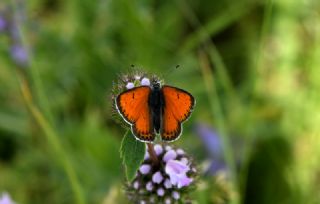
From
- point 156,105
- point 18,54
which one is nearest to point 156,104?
point 156,105

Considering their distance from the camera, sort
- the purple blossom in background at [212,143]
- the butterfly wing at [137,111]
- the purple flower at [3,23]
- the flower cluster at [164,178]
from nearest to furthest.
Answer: the butterfly wing at [137,111]
the flower cluster at [164,178]
the purple flower at [3,23]
the purple blossom in background at [212,143]

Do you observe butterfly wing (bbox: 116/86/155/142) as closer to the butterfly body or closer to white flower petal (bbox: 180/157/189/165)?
the butterfly body

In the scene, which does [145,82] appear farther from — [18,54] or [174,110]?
[18,54]

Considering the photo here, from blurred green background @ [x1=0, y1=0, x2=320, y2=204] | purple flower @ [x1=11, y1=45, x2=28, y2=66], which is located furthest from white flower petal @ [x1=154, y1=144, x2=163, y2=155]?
purple flower @ [x1=11, y1=45, x2=28, y2=66]

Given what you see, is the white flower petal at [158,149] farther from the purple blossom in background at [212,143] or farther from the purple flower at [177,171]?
the purple blossom in background at [212,143]

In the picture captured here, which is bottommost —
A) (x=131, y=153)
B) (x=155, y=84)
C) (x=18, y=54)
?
(x=131, y=153)

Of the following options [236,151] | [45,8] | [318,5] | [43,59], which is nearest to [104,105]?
[43,59]

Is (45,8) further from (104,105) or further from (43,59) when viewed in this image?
(104,105)

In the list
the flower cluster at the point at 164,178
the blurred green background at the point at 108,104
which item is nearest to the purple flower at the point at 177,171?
the flower cluster at the point at 164,178
